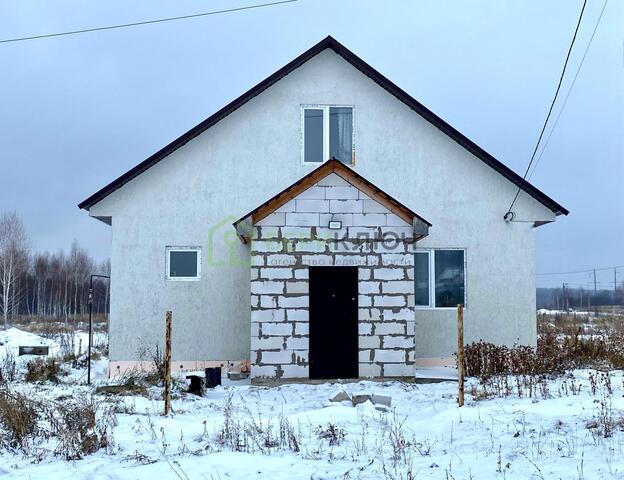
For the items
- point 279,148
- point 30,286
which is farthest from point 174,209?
point 30,286

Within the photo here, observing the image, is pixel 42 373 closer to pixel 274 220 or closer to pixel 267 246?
pixel 267 246

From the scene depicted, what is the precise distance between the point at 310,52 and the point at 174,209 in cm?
451

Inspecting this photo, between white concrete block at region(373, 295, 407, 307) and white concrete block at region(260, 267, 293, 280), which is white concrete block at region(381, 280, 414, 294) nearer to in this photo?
white concrete block at region(373, 295, 407, 307)

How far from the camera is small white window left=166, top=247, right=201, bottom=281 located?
1232 cm

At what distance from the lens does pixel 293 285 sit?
1047 cm

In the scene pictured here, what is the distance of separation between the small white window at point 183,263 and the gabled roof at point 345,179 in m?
2.07

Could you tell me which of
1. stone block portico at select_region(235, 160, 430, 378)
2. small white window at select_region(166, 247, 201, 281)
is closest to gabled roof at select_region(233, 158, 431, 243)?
stone block portico at select_region(235, 160, 430, 378)

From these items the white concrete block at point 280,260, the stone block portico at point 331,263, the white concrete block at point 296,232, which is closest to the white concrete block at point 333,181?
the stone block portico at point 331,263

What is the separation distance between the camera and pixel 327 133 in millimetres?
12859

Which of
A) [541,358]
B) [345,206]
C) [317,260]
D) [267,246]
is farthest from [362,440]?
[541,358]

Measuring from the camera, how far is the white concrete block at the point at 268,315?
1038 cm

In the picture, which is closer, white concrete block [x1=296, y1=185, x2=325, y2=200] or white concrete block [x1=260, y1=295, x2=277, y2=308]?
white concrete block [x1=260, y1=295, x2=277, y2=308]

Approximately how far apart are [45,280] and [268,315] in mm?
52017

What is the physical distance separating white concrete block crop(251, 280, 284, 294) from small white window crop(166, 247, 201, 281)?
2309mm
